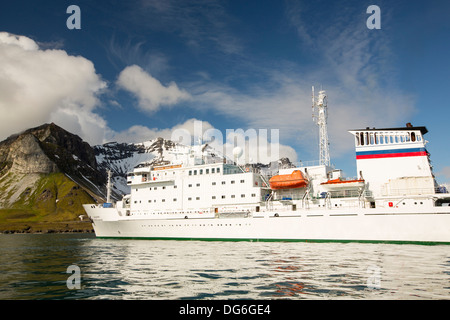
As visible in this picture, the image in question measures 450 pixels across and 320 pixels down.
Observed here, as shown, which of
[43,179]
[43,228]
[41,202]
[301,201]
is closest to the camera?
[301,201]

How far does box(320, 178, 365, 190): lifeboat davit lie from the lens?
25.8 m

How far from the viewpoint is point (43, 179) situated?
5310 inches

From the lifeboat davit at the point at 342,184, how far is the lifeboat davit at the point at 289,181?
1828mm

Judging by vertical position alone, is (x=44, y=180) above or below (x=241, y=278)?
above

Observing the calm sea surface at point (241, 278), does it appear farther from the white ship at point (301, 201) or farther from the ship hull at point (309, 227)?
the white ship at point (301, 201)

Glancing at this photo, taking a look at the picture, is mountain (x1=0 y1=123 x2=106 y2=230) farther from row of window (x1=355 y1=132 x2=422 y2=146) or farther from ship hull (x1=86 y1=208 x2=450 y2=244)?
row of window (x1=355 y1=132 x2=422 y2=146)

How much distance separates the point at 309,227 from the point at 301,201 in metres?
3.13

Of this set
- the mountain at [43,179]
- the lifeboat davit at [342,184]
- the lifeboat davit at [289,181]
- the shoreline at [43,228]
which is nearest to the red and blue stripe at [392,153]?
the lifeboat davit at [342,184]

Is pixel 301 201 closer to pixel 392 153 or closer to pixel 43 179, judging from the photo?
pixel 392 153

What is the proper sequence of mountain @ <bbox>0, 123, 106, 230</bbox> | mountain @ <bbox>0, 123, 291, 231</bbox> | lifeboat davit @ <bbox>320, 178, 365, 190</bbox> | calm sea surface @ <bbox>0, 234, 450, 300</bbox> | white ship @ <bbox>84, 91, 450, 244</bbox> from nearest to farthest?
1. calm sea surface @ <bbox>0, 234, 450, 300</bbox>
2. white ship @ <bbox>84, 91, 450, 244</bbox>
3. lifeboat davit @ <bbox>320, 178, 365, 190</bbox>
4. mountain @ <bbox>0, 123, 291, 231</bbox>
5. mountain @ <bbox>0, 123, 106, 230</bbox>

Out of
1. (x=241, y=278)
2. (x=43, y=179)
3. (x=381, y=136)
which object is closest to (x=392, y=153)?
(x=381, y=136)

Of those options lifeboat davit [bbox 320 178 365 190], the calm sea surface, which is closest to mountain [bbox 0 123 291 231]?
lifeboat davit [bbox 320 178 365 190]

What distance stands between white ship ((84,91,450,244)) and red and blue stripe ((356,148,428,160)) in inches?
3.0
